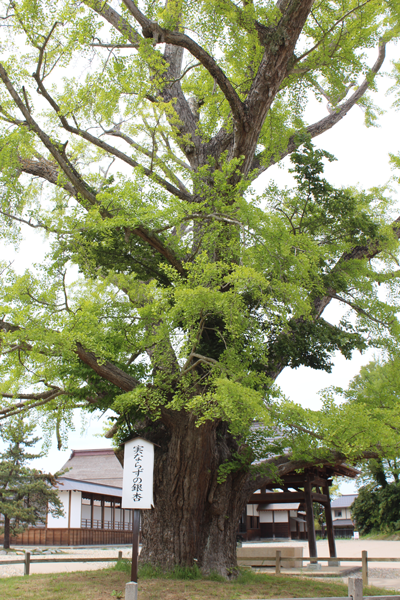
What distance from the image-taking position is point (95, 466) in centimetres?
2977

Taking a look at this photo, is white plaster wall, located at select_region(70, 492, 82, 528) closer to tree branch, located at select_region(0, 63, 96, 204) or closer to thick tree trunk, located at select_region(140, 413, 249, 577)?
thick tree trunk, located at select_region(140, 413, 249, 577)

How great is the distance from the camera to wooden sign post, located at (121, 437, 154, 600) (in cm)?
643

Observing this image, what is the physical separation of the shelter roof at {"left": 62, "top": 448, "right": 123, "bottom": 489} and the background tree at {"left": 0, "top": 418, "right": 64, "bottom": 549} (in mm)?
9043

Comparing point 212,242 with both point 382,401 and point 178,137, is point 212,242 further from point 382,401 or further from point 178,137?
point 382,401

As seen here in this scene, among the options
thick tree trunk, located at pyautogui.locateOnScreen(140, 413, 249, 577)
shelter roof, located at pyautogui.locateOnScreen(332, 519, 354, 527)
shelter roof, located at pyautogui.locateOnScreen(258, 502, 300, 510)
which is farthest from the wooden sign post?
shelter roof, located at pyautogui.locateOnScreen(332, 519, 354, 527)

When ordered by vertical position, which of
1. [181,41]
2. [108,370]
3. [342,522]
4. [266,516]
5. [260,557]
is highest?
[181,41]

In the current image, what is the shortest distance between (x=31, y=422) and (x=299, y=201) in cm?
785

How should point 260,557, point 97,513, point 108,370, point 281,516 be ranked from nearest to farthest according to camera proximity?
point 108,370 → point 260,557 → point 97,513 → point 281,516

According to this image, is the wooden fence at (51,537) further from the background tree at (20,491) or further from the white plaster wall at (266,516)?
the white plaster wall at (266,516)

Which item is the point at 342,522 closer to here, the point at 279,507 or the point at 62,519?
the point at 279,507

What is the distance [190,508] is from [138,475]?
7.93 feet

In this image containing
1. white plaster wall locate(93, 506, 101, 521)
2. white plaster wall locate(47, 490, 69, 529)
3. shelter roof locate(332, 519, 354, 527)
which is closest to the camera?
white plaster wall locate(47, 490, 69, 529)

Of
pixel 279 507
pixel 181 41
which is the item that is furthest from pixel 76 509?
pixel 181 41

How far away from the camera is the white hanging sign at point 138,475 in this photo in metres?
6.49
